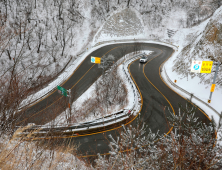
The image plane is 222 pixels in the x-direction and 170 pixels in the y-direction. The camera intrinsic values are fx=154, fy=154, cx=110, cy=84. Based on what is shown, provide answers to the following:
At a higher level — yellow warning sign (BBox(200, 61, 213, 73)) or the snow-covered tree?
yellow warning sign (BBox(200, 61, 213, 73))

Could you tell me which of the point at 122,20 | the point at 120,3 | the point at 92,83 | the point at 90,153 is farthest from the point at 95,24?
the point at 90,153

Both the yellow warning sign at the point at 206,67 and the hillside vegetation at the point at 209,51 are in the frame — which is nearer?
the yellow warning sign at the point at 206,67

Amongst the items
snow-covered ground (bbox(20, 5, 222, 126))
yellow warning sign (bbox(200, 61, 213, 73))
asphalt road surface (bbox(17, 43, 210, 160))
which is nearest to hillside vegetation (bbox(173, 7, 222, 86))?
snow-covered ground (bbox(20, 5, 222, 126))

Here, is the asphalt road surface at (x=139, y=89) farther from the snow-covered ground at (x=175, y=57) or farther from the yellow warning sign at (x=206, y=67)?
the yellow warning sign at (x=206, y=67)

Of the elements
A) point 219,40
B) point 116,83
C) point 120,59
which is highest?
point 219,40

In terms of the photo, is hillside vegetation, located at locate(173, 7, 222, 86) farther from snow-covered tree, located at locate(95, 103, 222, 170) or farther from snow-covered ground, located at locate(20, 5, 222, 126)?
snow-covered tree, located at locate(95, 103, 222, 170)

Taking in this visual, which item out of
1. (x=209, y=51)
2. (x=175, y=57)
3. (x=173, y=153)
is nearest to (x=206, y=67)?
(x=209, y=51)

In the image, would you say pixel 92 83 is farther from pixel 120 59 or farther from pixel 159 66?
pixel 159 66

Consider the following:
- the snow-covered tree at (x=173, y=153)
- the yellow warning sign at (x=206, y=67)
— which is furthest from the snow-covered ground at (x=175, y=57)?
the yellow warning sign at (x=206, y=67)
